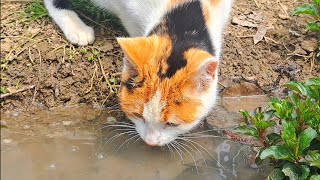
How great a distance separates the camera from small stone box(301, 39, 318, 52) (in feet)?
15.8

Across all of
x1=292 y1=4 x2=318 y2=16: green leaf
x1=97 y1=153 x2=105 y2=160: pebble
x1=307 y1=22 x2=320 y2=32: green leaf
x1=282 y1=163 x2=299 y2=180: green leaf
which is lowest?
x1=97 y1=153 x2=105 y2=160: pebble

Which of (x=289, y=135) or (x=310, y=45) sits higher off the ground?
(x=289, y=135)

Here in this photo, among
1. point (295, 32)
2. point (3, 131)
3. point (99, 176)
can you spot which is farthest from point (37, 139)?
point (295, 32)

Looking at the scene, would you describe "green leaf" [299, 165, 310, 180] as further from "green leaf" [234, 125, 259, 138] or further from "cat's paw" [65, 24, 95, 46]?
"cat's paw" [65, 24, 95, 46]

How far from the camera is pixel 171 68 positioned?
11.3 ft

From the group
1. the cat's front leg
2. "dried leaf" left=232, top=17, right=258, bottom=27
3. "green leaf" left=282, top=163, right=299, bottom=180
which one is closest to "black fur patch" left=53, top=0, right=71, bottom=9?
the cat's front leg

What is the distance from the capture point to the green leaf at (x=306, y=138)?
3.27 m

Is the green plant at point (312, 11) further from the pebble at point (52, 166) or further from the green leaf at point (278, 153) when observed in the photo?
the pebble at point (52, 166)

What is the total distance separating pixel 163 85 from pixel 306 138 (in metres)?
0.85

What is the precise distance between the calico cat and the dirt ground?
0.68 meters

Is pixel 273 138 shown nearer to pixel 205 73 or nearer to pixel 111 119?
pixel 205 73

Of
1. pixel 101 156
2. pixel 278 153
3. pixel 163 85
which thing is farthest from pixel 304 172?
pixel 101 156

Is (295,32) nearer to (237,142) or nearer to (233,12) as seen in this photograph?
(233,12)

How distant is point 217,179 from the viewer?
12.9ft
